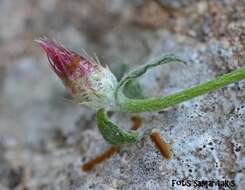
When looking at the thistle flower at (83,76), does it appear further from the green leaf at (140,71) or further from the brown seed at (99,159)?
the brown seed at (99,159)

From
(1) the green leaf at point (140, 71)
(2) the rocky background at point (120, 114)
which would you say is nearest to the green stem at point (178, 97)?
(1) the green leaf at point (140, 71)

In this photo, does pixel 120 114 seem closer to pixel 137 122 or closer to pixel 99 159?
pixel 137 122

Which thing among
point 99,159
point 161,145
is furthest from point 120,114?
point 161,145

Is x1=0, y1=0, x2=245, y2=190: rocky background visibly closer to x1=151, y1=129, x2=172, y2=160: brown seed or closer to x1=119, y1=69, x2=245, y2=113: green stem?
x1=151, y1=129, x2=172, y2=160: brown seed

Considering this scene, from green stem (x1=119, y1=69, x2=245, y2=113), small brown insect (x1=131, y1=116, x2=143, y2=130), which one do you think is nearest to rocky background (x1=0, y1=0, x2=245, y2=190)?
small brown insect (x1=131, y1=116, x2=143, y2=130)

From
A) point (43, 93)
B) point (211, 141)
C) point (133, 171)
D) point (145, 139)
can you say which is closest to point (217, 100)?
point (211, 141)

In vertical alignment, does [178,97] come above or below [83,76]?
below
